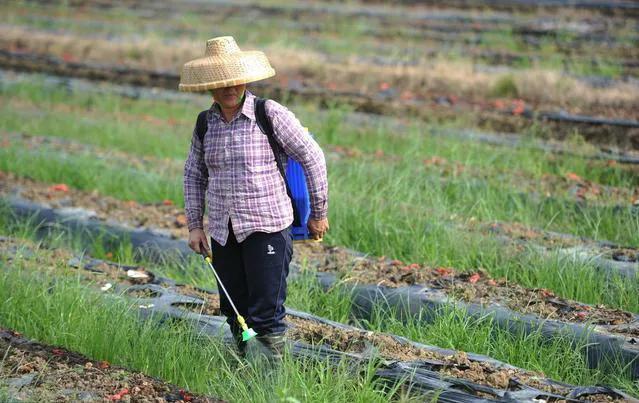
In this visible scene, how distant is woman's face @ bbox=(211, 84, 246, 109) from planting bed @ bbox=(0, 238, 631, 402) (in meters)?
1.18

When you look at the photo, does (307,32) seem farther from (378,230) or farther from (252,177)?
(252,177)

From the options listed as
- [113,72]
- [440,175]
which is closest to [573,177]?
[440,175]

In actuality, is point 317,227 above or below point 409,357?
above

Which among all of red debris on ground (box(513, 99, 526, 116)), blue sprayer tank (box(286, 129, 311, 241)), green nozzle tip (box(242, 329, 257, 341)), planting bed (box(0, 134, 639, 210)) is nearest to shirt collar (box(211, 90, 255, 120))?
blue sprayer tank (box(286, 129, 311, 241))

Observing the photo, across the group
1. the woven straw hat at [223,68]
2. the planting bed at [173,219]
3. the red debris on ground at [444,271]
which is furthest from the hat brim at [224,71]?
the red debris on ground at [444,271]

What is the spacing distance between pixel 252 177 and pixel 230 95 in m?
0.39

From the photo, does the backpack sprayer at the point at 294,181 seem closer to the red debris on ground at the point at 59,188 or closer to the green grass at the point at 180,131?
the green grass at the point at 180,131

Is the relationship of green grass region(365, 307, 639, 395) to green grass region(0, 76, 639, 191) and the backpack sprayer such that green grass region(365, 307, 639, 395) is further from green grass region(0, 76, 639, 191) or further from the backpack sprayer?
green grass region(0, 76, 639, 191)

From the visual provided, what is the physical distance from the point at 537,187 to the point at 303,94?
559 centimetres

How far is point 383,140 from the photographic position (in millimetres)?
10148

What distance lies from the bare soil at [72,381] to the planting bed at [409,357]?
2.32 ft

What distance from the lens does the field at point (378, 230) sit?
4609 mm

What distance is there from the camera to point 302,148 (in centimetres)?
462

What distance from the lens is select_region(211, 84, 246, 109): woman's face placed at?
15.1 feet
